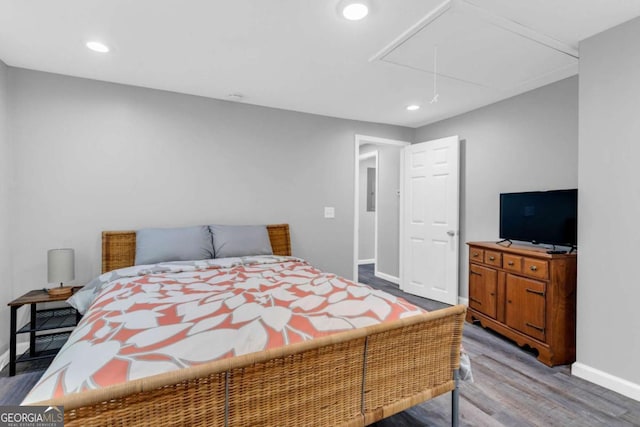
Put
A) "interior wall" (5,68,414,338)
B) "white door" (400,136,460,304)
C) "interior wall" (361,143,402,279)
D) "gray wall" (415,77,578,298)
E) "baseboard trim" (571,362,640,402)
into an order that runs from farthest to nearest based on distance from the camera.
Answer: "interior wall" (361,143,402,279) < "white door" (400,136,460,304) < "gray wall" (415,77,578,298) < "interior wall" (5,68,414,338) < "baseboard trim" (571,362,640,402)

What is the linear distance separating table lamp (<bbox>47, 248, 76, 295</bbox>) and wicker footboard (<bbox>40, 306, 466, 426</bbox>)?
2.17m

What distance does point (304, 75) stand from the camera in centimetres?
281

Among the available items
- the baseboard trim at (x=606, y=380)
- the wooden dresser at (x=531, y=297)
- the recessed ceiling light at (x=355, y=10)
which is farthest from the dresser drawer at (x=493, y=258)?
the recessed ceiling light at (x=355, y=10)

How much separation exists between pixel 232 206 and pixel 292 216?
722 millimetres

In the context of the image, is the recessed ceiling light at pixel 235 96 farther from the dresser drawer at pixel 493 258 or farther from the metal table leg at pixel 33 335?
the dresser drawer at pixel 493 258

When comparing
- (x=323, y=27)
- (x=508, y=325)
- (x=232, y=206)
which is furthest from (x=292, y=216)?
(x=508, y=325)

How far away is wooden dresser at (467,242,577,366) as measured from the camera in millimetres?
2443

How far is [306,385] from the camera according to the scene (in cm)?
123

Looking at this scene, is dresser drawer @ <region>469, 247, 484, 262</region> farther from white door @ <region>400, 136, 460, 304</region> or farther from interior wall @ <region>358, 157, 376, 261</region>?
interior wall @ <region>358, 157, 376, 261</region>

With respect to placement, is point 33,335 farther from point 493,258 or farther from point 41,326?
point 493,258

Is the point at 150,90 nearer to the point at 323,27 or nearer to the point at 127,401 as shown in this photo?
the point at 323,27

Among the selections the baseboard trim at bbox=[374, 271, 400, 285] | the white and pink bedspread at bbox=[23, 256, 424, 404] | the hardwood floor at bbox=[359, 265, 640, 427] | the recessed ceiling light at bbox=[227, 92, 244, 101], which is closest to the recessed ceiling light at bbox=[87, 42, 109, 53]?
the recessed ceiling light at bbox=[227, 92, 244, 101]

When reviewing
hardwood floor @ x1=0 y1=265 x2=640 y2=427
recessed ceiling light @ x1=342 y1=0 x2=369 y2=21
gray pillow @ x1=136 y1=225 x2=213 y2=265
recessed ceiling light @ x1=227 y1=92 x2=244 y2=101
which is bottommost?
hardwood floor @ x1=0 y1=265 x2=640 y2=427

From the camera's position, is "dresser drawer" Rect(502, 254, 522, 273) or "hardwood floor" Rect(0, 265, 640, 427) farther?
"dresser drawer" Rect(502, 254, 522, 273)
